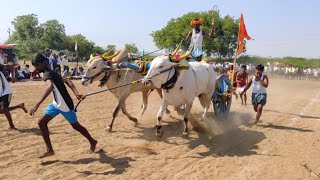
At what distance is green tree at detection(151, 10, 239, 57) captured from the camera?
47.5 m

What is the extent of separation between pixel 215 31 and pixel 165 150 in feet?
139

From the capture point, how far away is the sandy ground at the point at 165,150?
5711 millimetres

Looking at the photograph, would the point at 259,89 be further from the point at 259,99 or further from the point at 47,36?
the point at 47,36

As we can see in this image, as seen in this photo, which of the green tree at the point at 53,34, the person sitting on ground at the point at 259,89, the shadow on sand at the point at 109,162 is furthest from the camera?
the green tree at the point at 53,34

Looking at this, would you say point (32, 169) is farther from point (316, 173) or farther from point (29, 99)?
point (29, 99)

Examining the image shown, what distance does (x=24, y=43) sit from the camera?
48.9 m

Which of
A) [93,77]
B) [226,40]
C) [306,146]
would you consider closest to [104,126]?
[93,77]

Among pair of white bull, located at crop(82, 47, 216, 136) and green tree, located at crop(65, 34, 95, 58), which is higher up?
green tree, located at crop(65, 34, 95, 58)

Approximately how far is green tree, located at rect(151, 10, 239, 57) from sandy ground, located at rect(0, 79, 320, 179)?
1481 inches

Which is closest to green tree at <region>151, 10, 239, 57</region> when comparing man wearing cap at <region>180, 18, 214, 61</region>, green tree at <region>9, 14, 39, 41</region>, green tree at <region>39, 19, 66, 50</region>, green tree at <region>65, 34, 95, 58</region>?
green tree at <region>65, 34, 95, 58</region>

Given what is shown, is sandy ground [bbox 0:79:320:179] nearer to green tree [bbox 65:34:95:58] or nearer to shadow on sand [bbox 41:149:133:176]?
shadow on sand [bbox 41:149:133:176]

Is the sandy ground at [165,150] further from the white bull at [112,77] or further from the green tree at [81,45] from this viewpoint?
the green tree at [81,45]

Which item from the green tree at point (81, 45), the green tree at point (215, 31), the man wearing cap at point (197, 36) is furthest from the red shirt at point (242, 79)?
the green tree at point (81, 45)

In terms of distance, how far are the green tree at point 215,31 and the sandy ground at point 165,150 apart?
37629 mm
